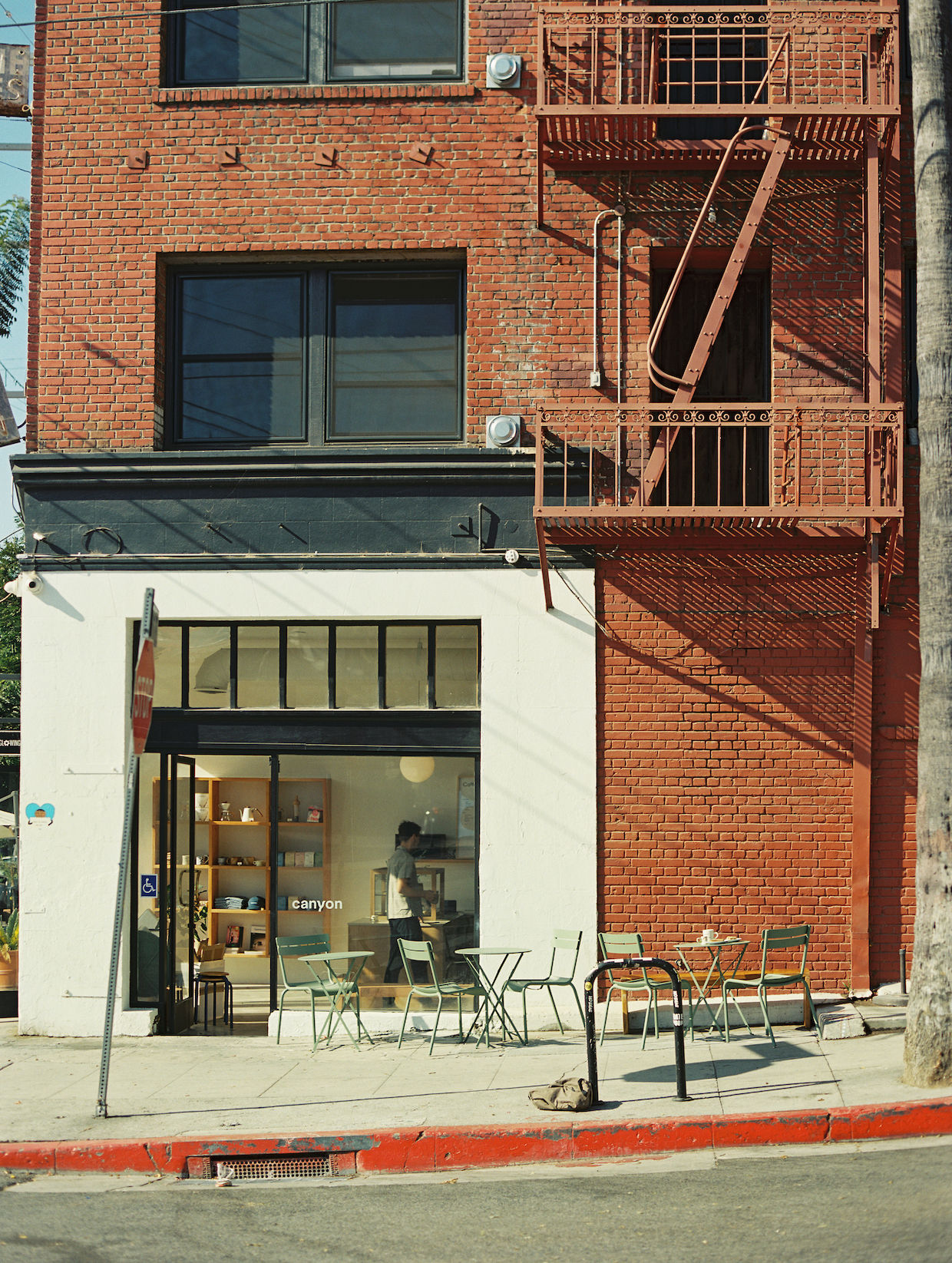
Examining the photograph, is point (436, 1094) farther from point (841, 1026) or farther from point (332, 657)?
point (332, 657)

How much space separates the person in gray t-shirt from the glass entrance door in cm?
200

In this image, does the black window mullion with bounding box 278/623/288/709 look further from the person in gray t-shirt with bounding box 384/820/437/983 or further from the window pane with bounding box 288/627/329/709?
the person in gray t-shirt with bounding box 384/820/437/983

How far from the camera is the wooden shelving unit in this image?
1160cm

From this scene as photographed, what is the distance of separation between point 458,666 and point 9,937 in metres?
5.37

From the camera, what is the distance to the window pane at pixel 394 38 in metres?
12.0

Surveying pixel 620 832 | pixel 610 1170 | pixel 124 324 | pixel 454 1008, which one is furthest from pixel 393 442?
pixel 610 1170

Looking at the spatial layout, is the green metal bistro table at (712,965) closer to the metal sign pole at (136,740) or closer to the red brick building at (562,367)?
the red brick building at (562,367)

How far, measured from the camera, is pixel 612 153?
37.1 ft

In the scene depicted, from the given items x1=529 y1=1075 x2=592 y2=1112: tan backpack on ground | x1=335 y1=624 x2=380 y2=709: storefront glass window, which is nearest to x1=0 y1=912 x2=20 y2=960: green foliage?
x1=335 y1=624 x2=380 y2=709: storefront glass window

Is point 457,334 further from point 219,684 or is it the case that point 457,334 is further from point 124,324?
point 219,684

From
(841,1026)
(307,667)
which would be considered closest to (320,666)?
(307,667)

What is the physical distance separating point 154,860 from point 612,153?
7.83m

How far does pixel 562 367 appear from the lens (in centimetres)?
1157

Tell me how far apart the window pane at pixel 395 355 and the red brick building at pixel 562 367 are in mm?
33
